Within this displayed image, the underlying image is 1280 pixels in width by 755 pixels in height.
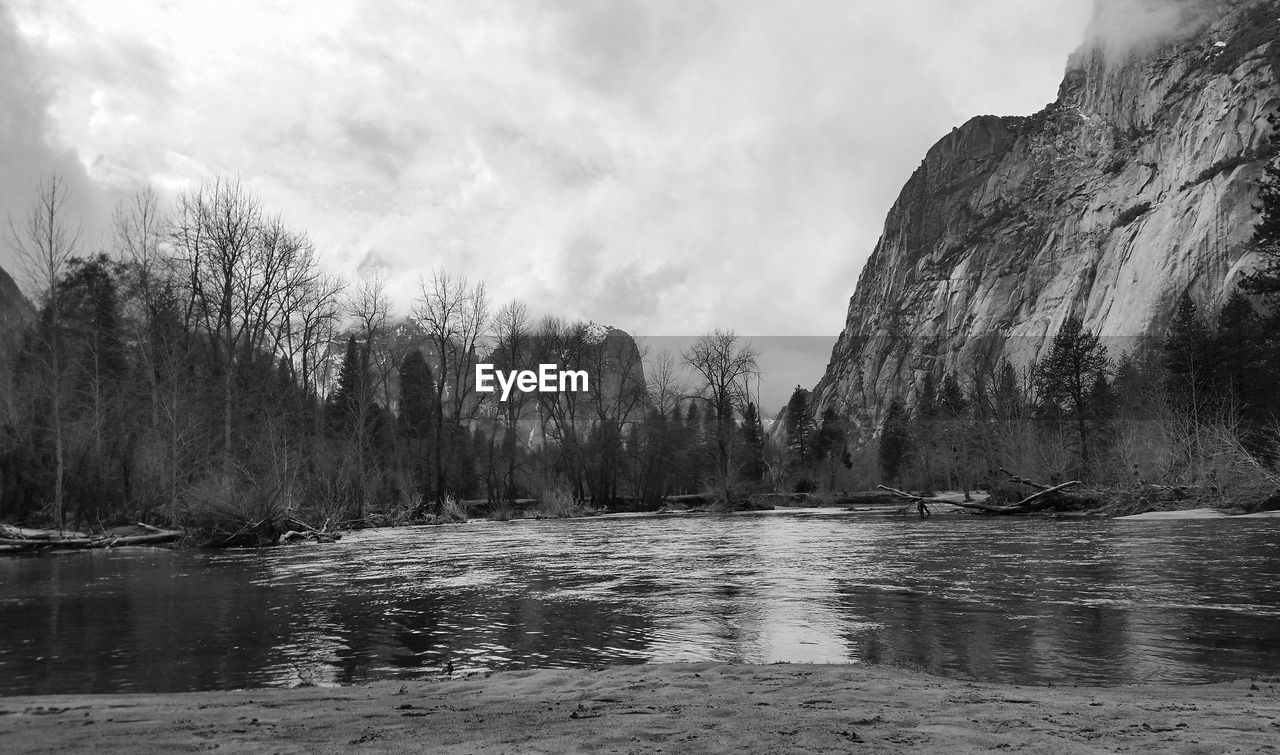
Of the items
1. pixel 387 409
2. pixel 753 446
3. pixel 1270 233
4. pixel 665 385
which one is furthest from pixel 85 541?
pixel 753 446

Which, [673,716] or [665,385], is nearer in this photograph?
[673,716]

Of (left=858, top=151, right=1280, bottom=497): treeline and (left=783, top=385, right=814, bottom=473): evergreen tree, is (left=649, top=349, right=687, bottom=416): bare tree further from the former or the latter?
(left=783, top=385, right=814, bottom=473): evergreen tree

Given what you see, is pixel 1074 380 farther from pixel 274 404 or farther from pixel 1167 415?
pixel 274 404

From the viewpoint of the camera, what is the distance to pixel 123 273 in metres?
39.9

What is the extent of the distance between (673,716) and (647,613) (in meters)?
5.87

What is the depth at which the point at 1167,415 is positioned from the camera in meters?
42.6

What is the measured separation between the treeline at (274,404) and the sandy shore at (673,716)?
21636 mm

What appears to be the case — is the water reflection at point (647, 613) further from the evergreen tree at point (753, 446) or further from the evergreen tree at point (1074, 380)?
the evergreen tree at point (753, 446)

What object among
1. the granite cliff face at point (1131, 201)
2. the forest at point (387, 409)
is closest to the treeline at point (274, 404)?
the forest at point (387, 409)

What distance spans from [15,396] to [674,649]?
36.0 metres

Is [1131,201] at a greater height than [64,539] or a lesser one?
greater

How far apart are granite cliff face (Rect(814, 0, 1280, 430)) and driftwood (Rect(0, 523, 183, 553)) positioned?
103 m

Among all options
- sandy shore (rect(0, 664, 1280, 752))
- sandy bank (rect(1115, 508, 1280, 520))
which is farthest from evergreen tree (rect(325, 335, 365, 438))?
sandy shore (rect(0, 664, 1280, 752))

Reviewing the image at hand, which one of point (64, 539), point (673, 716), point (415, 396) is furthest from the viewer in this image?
point (415, 396)
